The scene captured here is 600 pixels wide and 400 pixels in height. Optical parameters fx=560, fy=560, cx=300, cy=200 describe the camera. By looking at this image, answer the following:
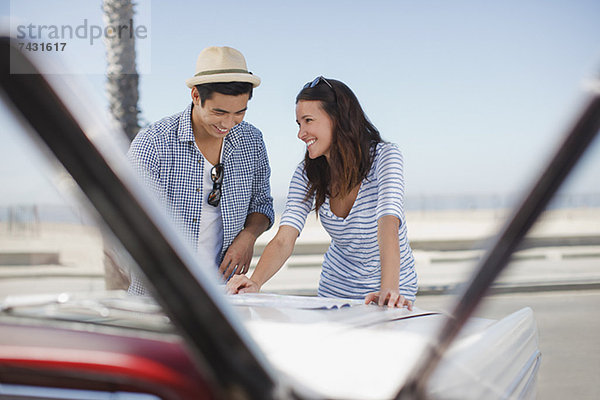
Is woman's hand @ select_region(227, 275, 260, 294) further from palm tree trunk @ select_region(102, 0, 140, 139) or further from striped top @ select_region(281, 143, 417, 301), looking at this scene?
palm tree trunk @ select_region(102, 0, 140, 139)

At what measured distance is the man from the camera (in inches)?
103

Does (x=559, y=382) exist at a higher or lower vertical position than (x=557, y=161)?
lower

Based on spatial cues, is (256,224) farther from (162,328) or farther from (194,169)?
(162,328)

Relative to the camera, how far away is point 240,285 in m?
2.06

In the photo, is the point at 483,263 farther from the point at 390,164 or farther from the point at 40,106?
the point at 390,164

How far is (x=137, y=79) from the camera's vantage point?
6270 mm

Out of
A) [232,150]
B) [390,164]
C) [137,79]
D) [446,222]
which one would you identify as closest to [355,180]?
[390,164]

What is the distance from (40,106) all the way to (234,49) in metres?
2.48

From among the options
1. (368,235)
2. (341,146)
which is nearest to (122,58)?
(341,146)

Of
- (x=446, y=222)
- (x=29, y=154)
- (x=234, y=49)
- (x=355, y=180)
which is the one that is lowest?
(x=446, y=222)

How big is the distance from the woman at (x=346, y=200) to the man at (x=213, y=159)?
29 cm

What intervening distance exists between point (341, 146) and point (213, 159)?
0.68 meters

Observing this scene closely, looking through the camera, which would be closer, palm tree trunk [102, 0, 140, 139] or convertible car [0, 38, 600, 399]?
convertible car [0, 38, 600, 399]

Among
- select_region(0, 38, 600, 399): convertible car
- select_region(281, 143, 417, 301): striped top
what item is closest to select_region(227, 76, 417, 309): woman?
select_region(281, 143, 417, 301): striped top
